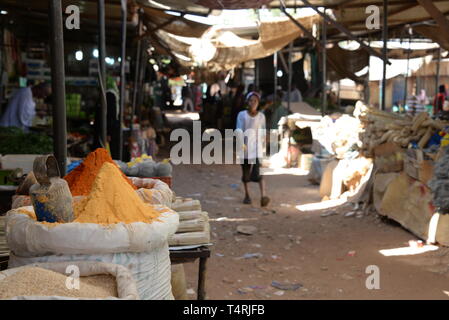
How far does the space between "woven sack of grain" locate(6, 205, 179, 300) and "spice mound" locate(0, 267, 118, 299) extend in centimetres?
24

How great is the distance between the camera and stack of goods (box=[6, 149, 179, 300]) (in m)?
2.36

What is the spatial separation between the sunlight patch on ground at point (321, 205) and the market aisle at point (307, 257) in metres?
0.17

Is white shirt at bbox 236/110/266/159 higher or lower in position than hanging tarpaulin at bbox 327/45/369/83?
lower

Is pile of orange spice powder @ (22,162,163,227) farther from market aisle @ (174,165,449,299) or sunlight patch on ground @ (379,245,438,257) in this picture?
sunlight patch on ground @ (379,245,438,257)

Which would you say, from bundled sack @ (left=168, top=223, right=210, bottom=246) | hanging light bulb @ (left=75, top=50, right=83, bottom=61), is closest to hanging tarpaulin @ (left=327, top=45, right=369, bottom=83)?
hanging light bulb @ (left=75, top=50, right=83, bottom=61)

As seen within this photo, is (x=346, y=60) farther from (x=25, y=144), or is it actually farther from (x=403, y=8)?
(x=25, y=144)

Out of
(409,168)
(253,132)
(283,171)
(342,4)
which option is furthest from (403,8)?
(283,171)

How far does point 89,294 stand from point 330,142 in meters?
9.07

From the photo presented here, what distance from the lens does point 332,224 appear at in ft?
26.5

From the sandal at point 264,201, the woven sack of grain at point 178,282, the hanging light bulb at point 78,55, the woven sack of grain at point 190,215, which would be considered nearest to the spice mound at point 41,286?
the woven sack of grain at point 190,215

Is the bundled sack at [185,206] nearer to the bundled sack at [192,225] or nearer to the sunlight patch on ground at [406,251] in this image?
the bundled sack at [192,225]

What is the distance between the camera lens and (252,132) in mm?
9141

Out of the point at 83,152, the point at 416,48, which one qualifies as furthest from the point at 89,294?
the point at 416,48
